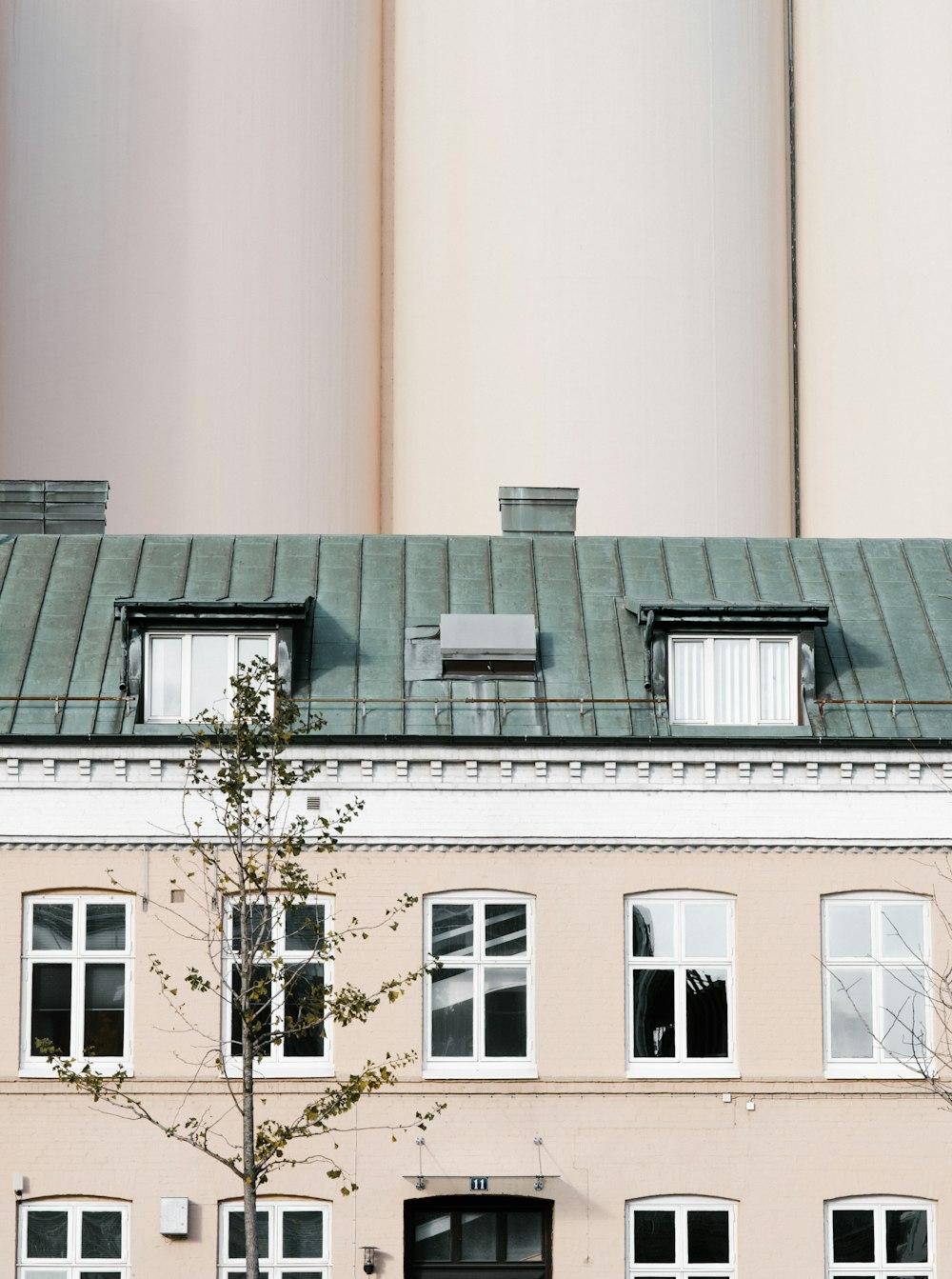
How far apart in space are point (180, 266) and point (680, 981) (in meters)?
19.8

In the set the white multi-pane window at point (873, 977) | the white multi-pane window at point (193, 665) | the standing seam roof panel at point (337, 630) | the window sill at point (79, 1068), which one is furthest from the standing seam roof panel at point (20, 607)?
the white multi-pane window at point (873, 977)

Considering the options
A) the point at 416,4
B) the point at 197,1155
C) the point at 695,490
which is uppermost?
the point at 416,4

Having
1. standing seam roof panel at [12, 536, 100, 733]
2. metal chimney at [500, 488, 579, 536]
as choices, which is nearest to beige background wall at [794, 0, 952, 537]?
metal chimney at [500, 488, 579, 536]

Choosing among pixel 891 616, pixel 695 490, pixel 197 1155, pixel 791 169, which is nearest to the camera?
pixel 197 1155

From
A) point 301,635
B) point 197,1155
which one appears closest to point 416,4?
point 301,635

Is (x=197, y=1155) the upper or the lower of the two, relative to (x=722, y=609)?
lower

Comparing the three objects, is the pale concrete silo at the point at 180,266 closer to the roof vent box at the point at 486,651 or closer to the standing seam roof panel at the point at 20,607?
the standing seam roof panel at the point at 20,607

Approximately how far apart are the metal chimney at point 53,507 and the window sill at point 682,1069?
11381mm

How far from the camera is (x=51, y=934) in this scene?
941 inches

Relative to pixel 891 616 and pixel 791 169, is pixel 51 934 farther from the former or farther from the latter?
pixel 791 169

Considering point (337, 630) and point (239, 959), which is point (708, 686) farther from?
point (239, 959)

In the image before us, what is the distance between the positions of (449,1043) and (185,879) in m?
3.96

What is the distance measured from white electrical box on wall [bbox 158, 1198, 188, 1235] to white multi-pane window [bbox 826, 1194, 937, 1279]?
802cm

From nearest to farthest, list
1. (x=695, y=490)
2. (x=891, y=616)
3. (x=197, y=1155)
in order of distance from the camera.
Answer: (x=197, y=1155), (x=891, y=616), (x=695, y=490)
